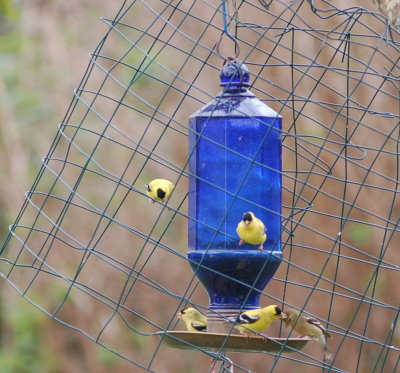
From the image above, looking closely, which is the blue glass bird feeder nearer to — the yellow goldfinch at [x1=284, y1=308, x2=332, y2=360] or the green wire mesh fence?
the yellow goldfinch at [x1=284, y1=308, x2=332, y2=360]

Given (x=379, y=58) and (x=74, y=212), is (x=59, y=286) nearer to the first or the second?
(x=74, y=212)

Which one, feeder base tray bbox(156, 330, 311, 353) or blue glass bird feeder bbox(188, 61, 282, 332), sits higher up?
blue glass bird feeder bbox(188, 61, 282, 332)

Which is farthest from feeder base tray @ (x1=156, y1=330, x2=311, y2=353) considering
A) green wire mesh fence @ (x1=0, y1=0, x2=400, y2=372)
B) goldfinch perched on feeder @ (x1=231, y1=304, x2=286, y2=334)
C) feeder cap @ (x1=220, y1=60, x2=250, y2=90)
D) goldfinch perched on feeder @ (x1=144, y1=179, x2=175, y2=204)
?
green wire mesh fence @ (x1=0, y1=0, x2=400, y2=372)

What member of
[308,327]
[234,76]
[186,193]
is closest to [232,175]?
[234,76]

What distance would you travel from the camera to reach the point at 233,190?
4281 millimetres

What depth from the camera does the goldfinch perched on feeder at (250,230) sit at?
158 inches

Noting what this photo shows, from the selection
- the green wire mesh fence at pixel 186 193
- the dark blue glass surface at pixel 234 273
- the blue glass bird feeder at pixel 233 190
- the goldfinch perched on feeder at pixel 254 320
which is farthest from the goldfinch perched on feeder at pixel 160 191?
the green wire mesh fence at pixel 186 193

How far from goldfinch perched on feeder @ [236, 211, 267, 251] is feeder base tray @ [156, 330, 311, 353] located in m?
0.44

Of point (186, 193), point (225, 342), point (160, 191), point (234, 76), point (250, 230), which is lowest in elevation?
point (186, 193)

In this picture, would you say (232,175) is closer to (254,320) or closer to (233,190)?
(233,190)

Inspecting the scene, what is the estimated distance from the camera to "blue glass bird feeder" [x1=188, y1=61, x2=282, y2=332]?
427cm

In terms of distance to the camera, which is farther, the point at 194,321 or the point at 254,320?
the point at 194,321

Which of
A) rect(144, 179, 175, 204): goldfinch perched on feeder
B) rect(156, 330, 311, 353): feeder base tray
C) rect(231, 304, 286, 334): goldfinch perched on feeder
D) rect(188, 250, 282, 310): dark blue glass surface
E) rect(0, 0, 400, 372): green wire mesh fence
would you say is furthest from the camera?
rect(0, 0, 400, 372): green wire mesh fence

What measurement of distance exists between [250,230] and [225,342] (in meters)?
0.53
